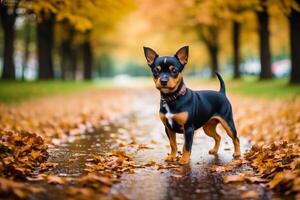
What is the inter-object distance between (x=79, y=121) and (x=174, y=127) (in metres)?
5.84

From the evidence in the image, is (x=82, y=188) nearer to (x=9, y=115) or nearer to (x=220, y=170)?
(x=220, y=170)

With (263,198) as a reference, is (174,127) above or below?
above

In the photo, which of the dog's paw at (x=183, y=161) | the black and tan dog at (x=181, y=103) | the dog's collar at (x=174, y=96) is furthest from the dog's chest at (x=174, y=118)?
the dog's paw at (x=183, y=161)

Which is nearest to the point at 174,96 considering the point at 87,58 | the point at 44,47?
the point at 44,47

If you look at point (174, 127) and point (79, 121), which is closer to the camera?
point (174, 127)

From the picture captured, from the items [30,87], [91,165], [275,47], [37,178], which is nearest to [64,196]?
[37,178]

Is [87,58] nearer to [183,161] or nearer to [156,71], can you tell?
[183,161]

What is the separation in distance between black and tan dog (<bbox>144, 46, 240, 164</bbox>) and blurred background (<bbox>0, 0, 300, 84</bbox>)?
17.9ft

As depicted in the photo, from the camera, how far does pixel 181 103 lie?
239 inches

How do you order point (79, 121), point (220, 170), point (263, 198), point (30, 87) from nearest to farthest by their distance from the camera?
point (263, 198), point (220, 170), point (79, 121), point (30, 87)

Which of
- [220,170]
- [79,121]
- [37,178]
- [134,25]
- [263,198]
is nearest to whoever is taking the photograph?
[263,198]

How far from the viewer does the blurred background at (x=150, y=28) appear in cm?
1440

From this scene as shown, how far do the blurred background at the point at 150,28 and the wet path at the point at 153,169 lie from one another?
3612mm

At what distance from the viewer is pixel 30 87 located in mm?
21547
